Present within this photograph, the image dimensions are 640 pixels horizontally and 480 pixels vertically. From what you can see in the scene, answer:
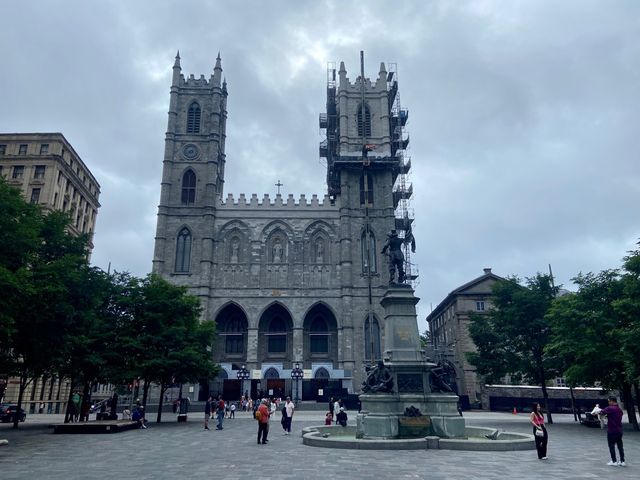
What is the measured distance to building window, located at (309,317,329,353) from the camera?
5309 centimetres

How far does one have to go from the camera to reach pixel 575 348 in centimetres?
2438

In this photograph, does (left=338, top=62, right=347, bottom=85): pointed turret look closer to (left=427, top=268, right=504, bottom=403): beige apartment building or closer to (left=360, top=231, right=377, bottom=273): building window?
(left=360, top=231, right=377, bottom=273): building window

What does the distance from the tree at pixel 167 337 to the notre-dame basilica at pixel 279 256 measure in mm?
18939

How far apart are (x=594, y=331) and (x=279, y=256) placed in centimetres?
3553

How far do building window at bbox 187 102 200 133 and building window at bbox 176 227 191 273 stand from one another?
13.1 meters

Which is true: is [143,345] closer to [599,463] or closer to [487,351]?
[487,351]

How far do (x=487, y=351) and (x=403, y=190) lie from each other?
1328 inches

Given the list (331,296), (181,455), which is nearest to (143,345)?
(181,455)

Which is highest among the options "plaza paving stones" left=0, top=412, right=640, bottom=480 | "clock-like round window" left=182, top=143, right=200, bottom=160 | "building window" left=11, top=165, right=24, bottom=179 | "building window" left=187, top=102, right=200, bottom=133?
"building window" left=187, top=102, right=200, bottom=133

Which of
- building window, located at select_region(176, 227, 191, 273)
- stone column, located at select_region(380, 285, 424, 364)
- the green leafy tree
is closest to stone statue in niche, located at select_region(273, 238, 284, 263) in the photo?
building window, located at select_region(176, 227, 191, 273)

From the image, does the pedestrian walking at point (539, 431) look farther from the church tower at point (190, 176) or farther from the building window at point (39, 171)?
the building window at point (39, 171)

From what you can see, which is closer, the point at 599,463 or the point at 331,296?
the point at 599,463

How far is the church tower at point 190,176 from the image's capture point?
2103 inches

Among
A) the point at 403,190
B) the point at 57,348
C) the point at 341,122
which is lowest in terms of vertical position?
the point at 57,348
